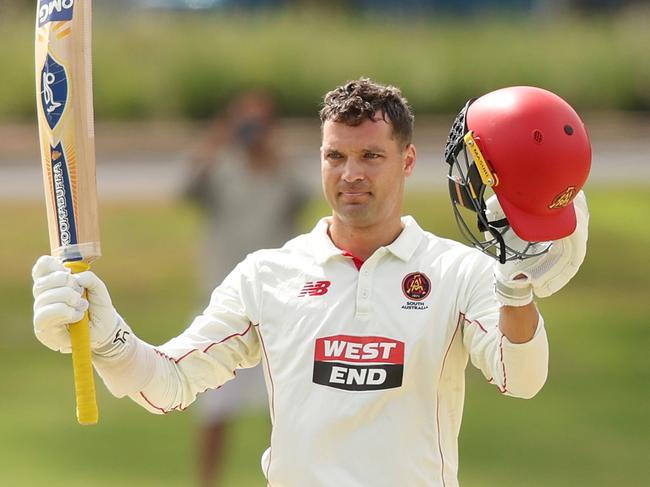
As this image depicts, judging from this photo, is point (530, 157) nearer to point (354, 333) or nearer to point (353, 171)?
point (353, 171)

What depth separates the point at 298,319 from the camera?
348 centimetres

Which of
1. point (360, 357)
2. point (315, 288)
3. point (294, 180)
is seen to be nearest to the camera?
point (360, 357)

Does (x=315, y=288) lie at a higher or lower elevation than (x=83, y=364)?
higher

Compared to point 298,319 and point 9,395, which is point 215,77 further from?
point 298,319

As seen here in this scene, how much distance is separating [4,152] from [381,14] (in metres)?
6.55

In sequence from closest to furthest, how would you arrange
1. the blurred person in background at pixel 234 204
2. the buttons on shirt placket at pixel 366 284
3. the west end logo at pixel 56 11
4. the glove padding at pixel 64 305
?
the glove padding at pixel 64 305
the buttons on shirt placket at pixel 366 284
the west end logo at pixel 56 11
the blurred person in background at pixel 234 204

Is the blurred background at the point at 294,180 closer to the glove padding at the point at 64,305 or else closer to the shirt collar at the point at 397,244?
the shirt collar at the point at 397,244

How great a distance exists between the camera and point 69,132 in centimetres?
356

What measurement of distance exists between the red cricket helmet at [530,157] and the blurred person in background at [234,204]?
4.20 m

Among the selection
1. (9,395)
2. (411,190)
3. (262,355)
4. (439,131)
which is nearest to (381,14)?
(439,131)

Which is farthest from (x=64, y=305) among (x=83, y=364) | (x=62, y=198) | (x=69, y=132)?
(x=69, y=132)

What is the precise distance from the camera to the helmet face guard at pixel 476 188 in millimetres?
3166

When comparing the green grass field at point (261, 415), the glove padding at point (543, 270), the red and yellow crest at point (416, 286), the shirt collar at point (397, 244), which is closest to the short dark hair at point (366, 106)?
the shirt collar at point (397, 244)

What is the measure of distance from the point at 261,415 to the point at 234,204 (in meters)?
2.43
